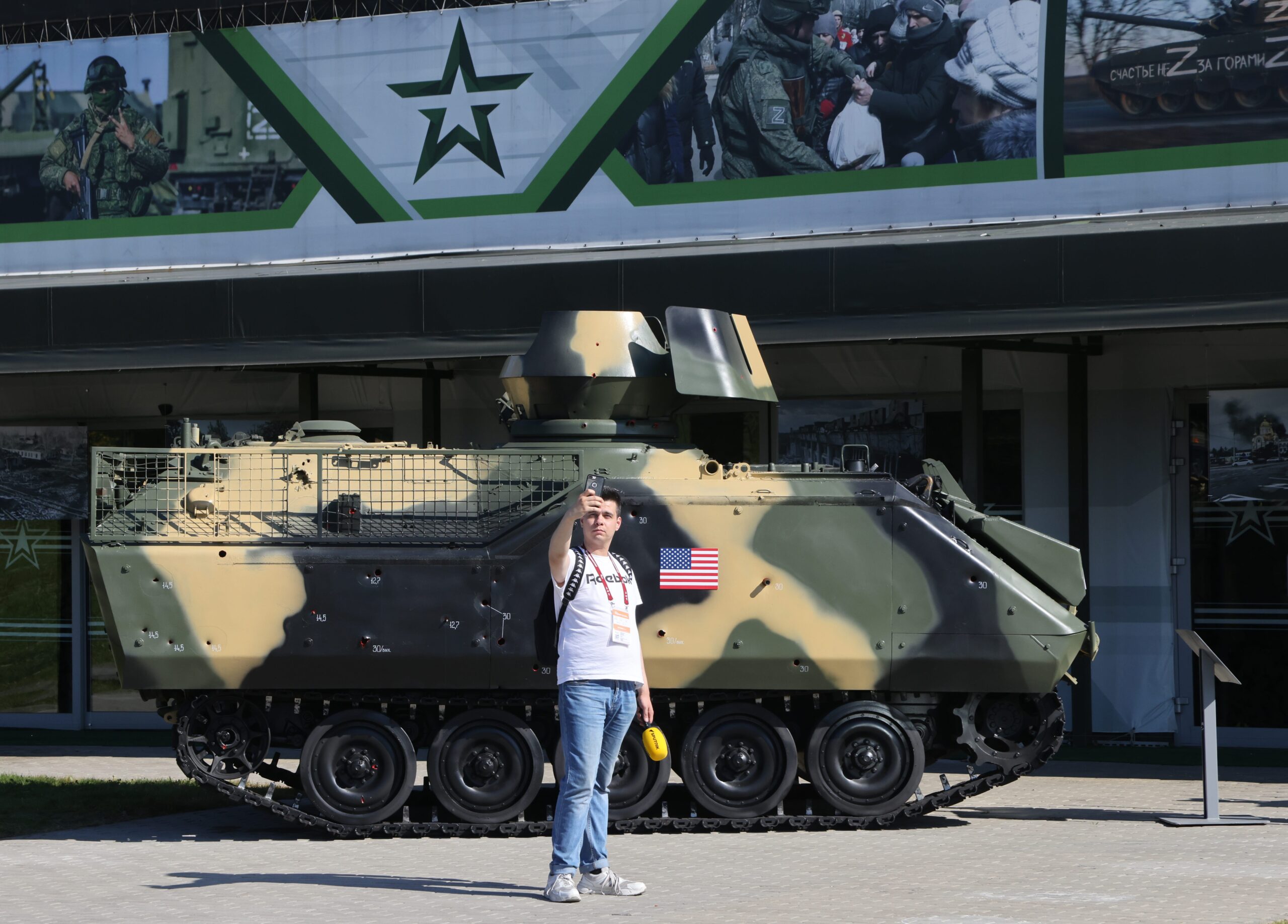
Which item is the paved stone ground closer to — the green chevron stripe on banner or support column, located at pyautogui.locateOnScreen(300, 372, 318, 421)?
support column, located at pyautogui.locateOnScreen(300, 372, 318, 421)

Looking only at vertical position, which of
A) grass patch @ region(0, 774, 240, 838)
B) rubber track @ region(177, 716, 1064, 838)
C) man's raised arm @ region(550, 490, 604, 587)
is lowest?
grass patch @ region(0, 774, 240, 838)

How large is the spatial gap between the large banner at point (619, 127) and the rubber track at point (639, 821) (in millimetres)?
5586

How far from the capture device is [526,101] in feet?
50.6

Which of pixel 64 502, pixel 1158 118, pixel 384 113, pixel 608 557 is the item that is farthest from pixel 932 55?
pixel 64 502

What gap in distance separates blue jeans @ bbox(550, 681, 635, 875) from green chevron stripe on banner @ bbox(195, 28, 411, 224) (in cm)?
872

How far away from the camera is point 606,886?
7926 millimetres

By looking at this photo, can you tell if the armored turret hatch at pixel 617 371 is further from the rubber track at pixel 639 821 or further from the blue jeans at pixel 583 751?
the blue jeans at pixel 583 751

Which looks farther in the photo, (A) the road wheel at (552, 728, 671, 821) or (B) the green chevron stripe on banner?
(B) the green chevron stripe on banner

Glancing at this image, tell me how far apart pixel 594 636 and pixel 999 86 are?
8273 millimetres

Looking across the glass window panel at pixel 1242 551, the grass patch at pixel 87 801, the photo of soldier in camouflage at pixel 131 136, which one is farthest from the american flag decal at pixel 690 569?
the photo of soldier in camouflage at pixel 131 136

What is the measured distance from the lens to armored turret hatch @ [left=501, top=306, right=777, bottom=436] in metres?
11.2

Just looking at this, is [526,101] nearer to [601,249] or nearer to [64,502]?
[601,249]

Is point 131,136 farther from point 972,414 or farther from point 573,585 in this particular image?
point 573,585

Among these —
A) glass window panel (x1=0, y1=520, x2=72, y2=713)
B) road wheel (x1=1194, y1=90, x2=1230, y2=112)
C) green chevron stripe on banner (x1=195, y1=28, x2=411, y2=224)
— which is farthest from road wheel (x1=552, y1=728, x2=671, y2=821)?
glass window panel (x1=0, y1=520, x2=72, y2=713)
